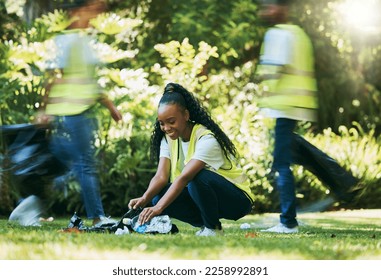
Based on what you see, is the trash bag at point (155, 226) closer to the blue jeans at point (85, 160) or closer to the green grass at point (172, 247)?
the green grass at point (172, 247)

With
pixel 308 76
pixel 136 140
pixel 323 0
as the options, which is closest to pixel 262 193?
pixel 136 140

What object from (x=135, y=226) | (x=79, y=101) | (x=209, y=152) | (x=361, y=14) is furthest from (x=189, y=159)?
(x=361, y=14)

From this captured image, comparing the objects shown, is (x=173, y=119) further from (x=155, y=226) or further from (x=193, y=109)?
(x=155, y=226)

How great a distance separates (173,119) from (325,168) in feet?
5.32

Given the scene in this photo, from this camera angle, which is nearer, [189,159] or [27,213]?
[189,159]

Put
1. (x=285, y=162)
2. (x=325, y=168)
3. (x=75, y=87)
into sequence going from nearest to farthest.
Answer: (x=285, y=162) < (x=75, y=87) < (x=325, y=168)

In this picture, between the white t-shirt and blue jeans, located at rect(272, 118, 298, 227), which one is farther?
blue jeans, located at rect(272, 118, 298, 227)

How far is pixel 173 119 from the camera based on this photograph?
184 inches

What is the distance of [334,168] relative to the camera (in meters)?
5.82

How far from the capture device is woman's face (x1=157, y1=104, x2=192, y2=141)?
4676 millimetres

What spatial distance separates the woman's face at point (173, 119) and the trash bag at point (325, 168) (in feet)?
4.20

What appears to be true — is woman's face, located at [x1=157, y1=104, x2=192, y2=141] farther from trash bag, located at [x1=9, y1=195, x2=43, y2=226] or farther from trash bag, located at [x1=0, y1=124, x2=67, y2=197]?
trash bag, located at [x1=9, y1=195, x2=43, y2=226]

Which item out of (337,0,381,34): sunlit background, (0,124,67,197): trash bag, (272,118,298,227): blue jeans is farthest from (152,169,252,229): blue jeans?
(337,0,381,34): sunlit background

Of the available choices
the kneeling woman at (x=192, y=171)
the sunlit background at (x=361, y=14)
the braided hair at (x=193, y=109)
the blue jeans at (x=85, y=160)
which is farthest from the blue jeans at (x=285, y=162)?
the sunlit background at (x=361, y=14)
